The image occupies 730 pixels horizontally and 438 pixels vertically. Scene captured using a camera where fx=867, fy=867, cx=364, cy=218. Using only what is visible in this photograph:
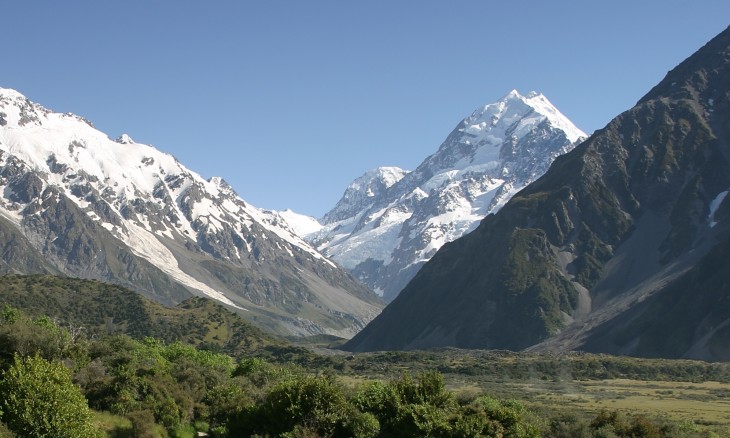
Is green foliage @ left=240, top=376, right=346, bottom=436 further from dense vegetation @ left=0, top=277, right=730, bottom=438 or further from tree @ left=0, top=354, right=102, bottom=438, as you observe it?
tree @ left=0, top=354, right=102, bottom=438

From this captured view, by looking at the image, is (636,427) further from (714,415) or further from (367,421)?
(714,415)

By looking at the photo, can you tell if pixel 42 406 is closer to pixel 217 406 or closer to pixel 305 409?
pixel 305 409

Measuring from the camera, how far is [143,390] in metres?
98.2

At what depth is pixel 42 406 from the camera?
226ft

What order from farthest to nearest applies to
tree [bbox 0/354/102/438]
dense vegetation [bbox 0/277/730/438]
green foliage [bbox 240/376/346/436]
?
green foliage [bbox 240/376/346/436] → dense vegetation [bbox 0/277/730/438] → tree [bbox 0/354/102/438]

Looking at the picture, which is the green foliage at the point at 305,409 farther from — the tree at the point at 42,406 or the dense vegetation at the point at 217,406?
the tree at the point at 42,406

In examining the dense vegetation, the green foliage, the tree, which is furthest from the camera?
the green foliage

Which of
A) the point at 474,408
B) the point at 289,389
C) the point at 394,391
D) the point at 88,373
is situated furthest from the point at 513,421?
the point at 88,373

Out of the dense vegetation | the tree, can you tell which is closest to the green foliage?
the dense vegetation

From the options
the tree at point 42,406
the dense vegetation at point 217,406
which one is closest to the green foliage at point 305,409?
the dense vegetation at point 217,406

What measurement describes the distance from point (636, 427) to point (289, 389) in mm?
40261

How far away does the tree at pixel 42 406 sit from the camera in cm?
6744

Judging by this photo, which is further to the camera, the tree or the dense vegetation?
the dense vegetation

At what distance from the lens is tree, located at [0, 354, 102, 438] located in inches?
2655
